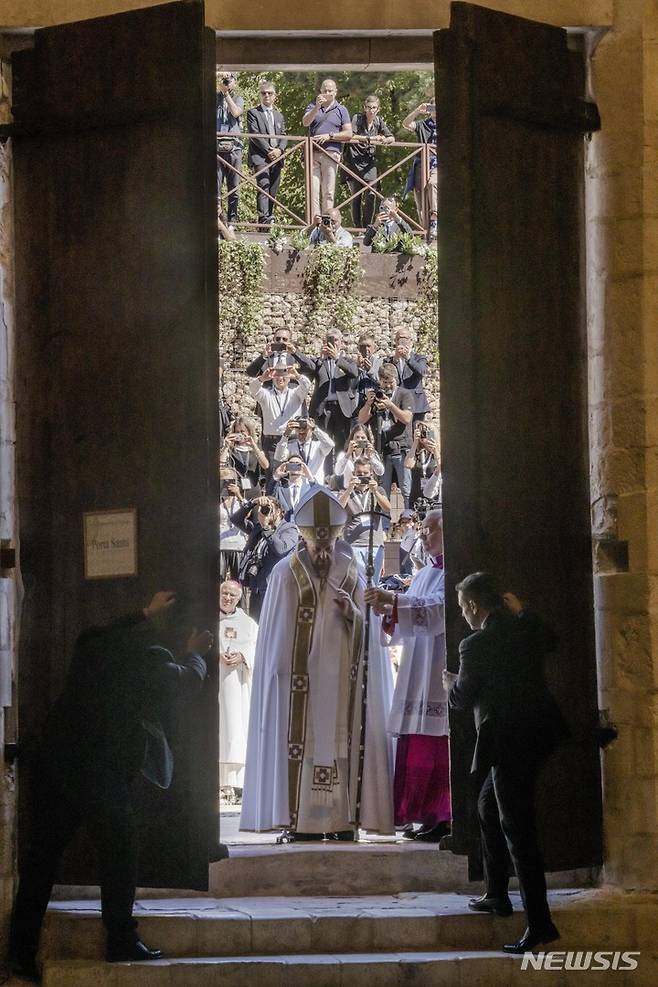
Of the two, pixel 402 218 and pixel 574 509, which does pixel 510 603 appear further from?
pixel 402 218

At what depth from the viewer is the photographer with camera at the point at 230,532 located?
461 inches

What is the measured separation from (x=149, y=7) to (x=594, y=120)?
6.92 feet

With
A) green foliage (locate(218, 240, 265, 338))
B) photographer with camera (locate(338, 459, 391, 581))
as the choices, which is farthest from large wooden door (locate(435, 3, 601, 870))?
green foliage (locate(218, 240, 265, 338))

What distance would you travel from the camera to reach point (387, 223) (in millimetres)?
16391

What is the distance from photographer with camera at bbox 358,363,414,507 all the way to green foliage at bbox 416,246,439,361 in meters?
1.96

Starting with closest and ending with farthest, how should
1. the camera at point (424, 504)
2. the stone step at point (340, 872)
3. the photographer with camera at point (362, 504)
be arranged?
the stone step at point (340, 872), the photographer with camera at point (362, 504), the camera at point (424, 504)

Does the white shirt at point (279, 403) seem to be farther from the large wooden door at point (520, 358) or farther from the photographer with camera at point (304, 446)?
the large wooden door at point (520, 358)

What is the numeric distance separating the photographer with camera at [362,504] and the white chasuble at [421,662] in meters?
4.01

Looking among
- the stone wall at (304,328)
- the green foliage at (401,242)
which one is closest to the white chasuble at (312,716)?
the stone wall at (304,328)

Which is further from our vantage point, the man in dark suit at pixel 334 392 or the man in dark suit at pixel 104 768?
the man in dark suit at pixel 334 392

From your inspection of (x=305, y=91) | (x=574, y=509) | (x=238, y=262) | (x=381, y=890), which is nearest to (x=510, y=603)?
(x=574, y=509)

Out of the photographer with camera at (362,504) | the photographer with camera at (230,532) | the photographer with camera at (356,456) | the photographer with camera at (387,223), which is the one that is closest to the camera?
the photographer with camera at (230,532)

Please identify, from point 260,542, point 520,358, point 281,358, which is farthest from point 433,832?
point 281,358

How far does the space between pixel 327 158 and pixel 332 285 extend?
54.8 inches
